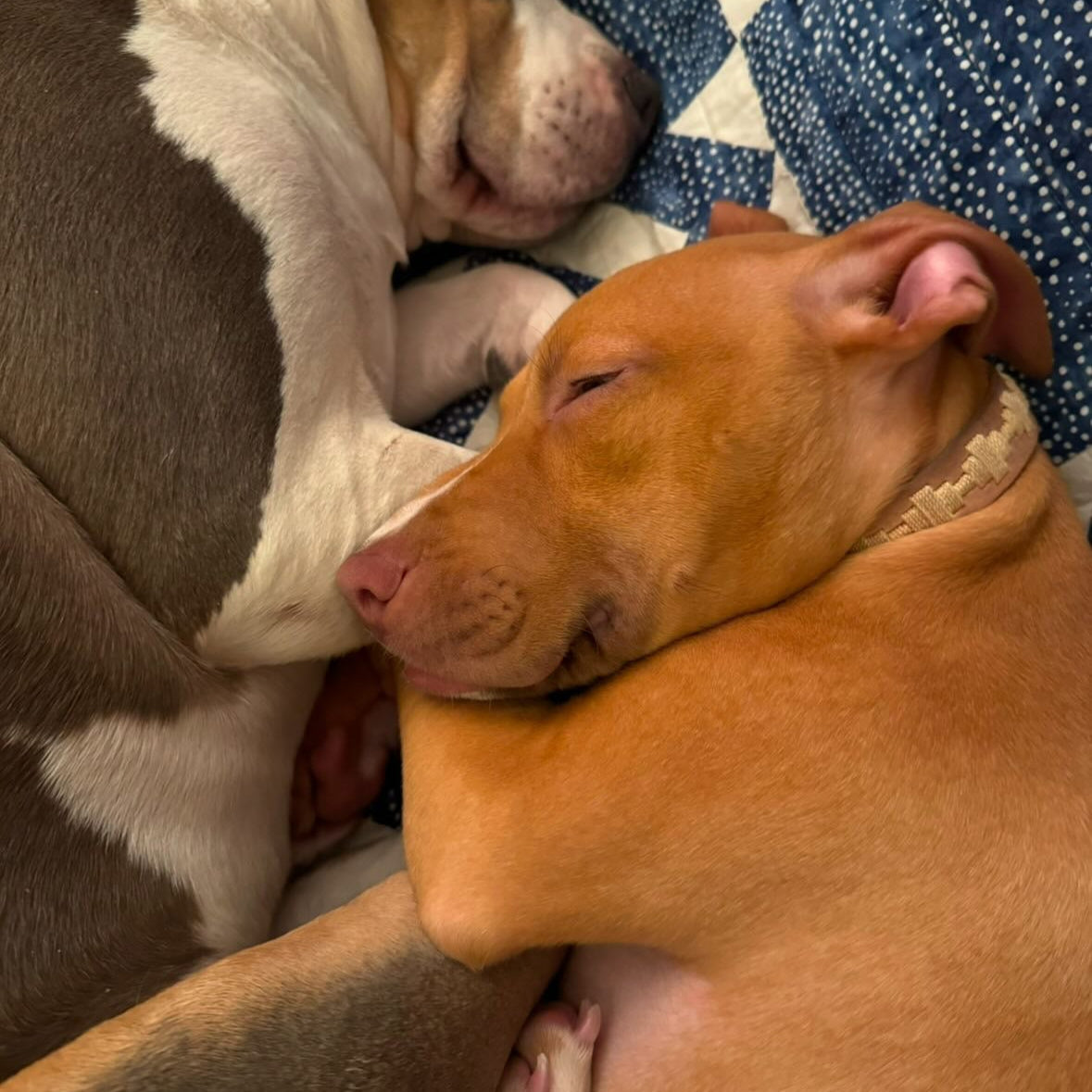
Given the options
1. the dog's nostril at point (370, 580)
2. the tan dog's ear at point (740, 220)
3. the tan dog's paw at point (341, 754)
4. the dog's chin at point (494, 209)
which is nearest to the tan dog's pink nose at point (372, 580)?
the dog's nostril at point (370, 580)

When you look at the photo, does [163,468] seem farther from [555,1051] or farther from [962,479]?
[962,479]

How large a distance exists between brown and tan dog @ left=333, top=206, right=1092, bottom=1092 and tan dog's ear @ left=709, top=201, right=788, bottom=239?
219mm

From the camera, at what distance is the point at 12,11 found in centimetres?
151

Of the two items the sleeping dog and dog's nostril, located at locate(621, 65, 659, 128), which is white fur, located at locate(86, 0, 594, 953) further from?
dog's nostril, located at locate(621, 65, 659, 128)

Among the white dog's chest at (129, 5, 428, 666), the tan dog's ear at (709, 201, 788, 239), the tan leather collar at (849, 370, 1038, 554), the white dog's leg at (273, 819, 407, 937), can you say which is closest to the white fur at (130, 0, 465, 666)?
the white dog's chest at (129, 5, 428, 666)

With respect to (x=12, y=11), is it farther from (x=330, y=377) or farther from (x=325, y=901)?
(x=325, y=901)

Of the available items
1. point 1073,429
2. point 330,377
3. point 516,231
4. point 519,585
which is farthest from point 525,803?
point 516,231

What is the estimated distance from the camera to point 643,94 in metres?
2.08

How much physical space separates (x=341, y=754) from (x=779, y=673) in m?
0.84

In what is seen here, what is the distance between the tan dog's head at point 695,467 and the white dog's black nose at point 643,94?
0.70 m

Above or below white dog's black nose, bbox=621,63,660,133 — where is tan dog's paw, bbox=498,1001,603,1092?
below

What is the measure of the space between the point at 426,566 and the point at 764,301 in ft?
1.79

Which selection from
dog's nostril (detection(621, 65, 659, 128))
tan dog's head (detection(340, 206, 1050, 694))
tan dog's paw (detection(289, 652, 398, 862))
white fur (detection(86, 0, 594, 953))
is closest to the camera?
tan dog's head (detection(340, 206, 1050, 694))

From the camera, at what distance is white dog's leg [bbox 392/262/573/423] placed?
6.89 feet
